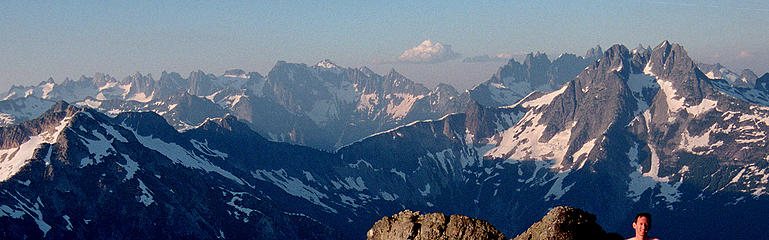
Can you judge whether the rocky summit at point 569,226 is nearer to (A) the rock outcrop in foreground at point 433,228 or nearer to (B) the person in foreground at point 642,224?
(A) the rock outcrop in foreground at point 433,228

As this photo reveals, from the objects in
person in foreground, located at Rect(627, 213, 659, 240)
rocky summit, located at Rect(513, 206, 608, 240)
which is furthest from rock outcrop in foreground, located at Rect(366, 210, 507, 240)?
person in foreground, located at Rect(627, 213, 659, 240)

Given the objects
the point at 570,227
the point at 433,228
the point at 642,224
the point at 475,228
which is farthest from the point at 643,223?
the point at 433,228

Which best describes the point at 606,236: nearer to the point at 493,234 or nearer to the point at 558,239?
the point at 558,239

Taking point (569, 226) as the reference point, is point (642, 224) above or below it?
above

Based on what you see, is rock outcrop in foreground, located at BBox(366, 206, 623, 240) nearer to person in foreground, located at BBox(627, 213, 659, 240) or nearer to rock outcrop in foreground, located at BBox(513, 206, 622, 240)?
rock outcrop in foreground, located at BBox(513, 206, 622, 240)

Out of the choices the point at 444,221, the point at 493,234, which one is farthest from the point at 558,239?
the point at 444,221

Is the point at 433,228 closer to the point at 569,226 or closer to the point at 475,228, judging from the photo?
the point at 475,228
